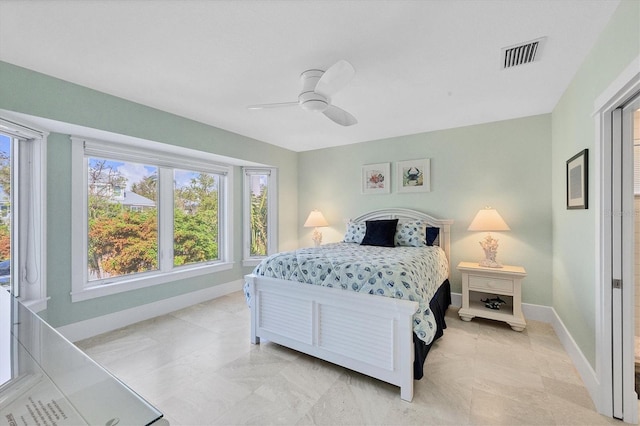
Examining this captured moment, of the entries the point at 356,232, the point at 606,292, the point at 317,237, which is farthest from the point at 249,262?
the point at 606,292

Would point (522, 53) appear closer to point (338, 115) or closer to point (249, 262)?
point (338, 115)

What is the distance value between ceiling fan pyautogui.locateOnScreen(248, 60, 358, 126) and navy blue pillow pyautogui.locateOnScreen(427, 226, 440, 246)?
2035 millimetres

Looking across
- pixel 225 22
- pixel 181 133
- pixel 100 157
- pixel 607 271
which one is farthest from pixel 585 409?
pixel 100 157

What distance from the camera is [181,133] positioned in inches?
131

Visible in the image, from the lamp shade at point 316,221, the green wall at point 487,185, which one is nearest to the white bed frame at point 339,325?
the lamp shade at point 316,221

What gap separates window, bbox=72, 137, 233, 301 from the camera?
2925 mm

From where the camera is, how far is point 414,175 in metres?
4.02

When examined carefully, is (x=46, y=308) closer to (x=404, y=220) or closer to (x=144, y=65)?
(x=144, y=65)

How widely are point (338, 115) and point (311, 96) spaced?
36 cm

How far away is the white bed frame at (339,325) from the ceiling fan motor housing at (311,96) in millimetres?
1482

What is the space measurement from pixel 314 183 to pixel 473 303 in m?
3.11

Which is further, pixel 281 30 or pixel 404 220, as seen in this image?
pixel 404 220

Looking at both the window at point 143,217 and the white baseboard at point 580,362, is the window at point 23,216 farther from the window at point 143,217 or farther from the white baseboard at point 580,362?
the white baseboard at point 580,362

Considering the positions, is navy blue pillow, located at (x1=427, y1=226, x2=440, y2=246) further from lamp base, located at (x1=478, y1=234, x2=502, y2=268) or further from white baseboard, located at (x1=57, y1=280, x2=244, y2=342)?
white baseboard, located at (x1=57, y1=280, x2=244, y2=342)
